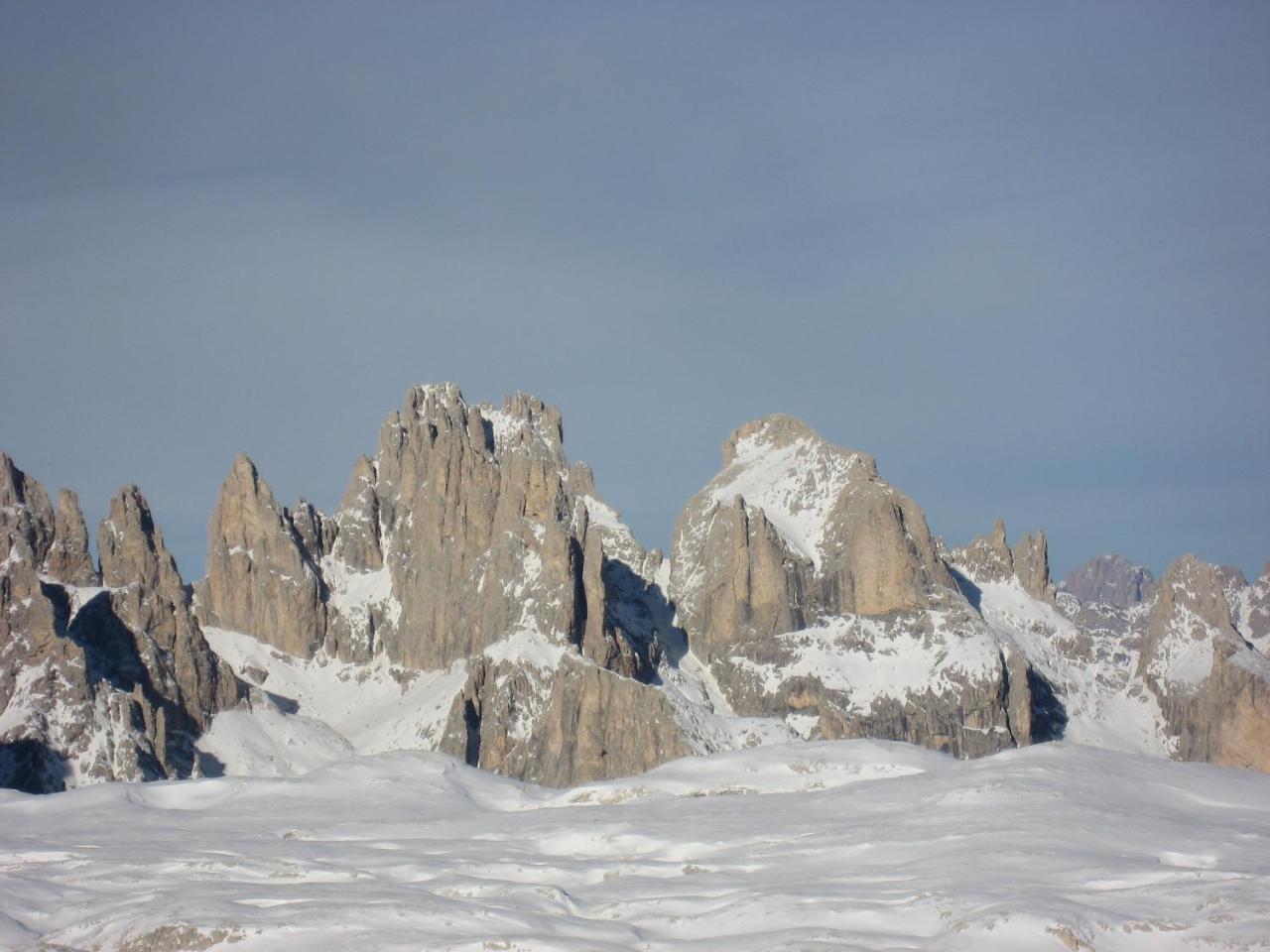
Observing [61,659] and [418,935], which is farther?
[61,659]

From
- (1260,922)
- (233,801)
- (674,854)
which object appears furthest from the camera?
(233,801)

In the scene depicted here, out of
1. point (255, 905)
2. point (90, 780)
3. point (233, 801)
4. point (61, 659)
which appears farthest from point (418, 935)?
point (61, 659)

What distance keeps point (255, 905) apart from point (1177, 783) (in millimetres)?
39227

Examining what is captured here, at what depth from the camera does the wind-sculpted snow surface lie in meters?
61.1

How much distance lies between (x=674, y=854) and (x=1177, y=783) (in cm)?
2206

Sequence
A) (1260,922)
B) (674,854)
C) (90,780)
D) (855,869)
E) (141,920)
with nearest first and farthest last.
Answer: (1260,922), (141,920), (855,869), (674,854), (90,780)

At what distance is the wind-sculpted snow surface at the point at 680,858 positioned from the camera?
201 feet

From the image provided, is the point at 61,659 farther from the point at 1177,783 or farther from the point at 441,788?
the point at 1177,783

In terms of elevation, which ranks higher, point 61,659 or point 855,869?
point 61,659

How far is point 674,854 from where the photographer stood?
77438 millimetres

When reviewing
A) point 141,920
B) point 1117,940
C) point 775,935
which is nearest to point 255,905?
point 141,920

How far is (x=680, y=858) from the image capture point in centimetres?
7700

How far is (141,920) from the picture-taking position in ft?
206

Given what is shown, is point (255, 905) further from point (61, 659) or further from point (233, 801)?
point (61, 659)
